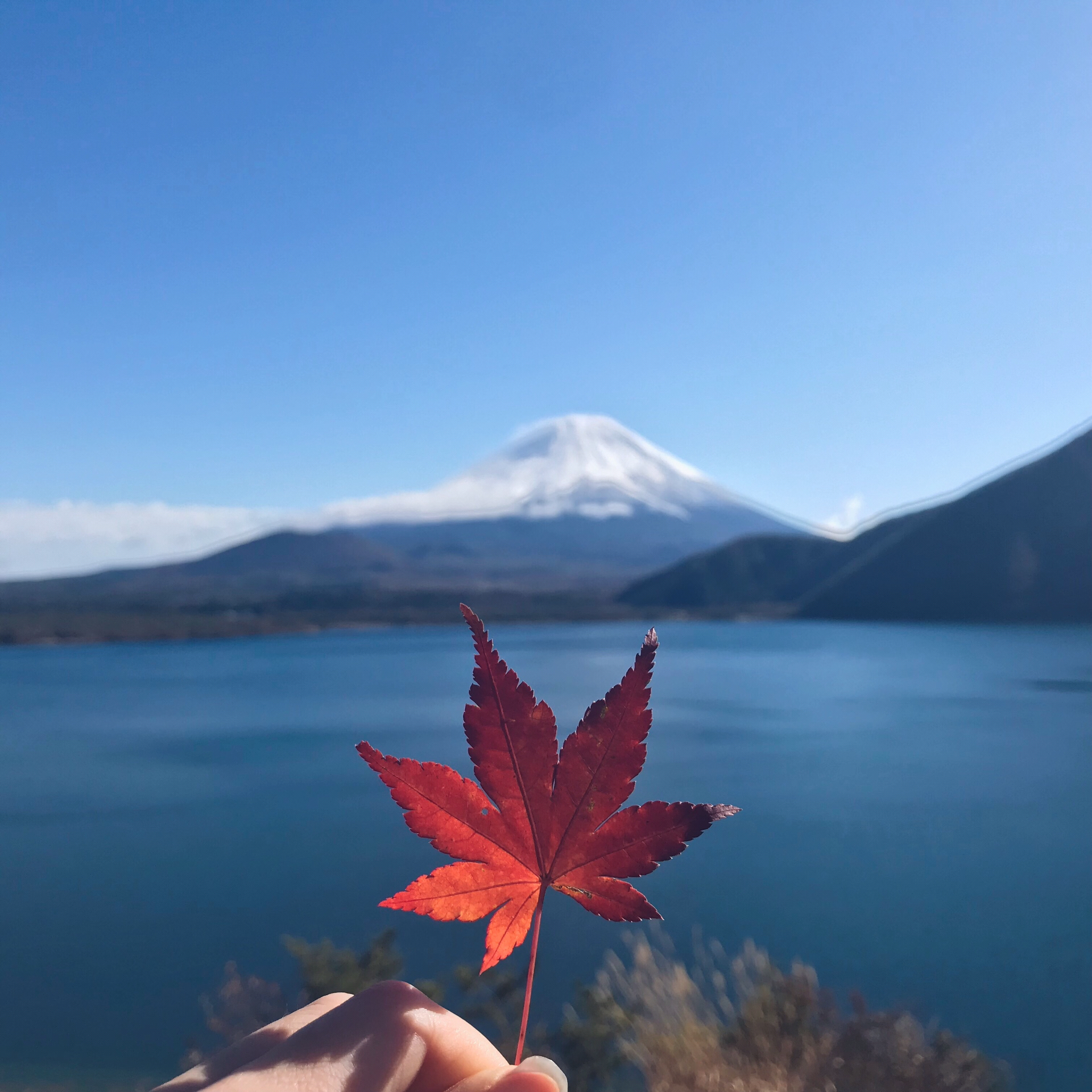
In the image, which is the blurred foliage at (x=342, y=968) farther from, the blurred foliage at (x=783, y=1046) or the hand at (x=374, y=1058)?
the hand at (x=374, y=1058)

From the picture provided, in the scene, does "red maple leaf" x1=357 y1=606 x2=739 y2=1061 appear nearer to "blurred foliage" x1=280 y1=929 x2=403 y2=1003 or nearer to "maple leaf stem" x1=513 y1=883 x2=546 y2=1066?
"maple leaf stem" x1=513 y1=883 x2=546 y2=1066

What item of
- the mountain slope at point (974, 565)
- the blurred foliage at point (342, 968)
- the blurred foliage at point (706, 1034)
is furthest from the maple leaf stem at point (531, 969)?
the mountain slope at point (974, 565)

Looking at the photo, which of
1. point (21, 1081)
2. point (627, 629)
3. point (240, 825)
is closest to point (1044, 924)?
point (21, 1081)

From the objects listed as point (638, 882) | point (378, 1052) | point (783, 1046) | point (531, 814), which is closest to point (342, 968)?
point (783, 1046)

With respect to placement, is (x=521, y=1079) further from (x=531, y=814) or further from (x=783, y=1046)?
(x=783, y=1046)

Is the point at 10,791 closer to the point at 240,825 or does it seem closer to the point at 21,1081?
the point at 240,825
